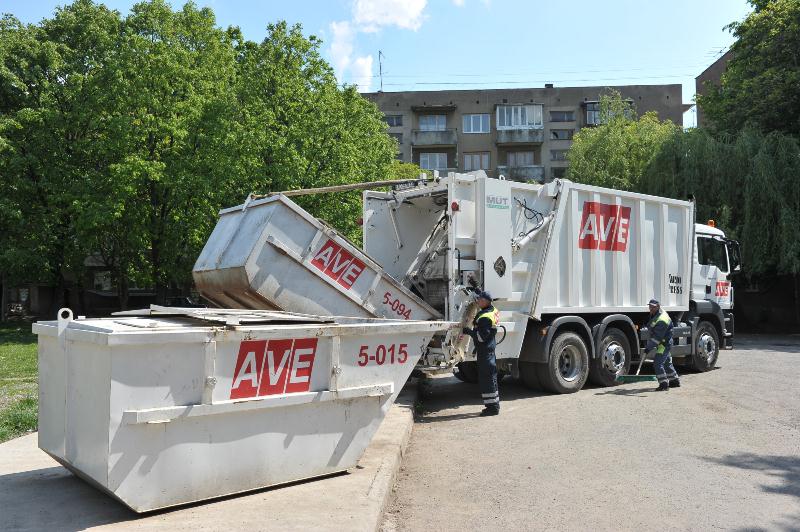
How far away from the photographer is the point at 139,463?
3.95 metres

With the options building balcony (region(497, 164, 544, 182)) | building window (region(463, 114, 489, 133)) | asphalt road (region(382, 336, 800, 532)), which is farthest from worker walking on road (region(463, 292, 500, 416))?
building window (region(463, 114, 489, 133))

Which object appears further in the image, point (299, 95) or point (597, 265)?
point (299, 95)

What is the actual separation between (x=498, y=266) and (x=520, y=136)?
4151cm

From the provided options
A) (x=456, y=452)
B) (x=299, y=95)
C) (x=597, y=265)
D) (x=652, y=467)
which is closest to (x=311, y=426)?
(x=456, y=452)

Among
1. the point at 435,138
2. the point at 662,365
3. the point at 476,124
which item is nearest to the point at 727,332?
the point at 662,365

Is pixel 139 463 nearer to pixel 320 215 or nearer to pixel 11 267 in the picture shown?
pixel 320 215

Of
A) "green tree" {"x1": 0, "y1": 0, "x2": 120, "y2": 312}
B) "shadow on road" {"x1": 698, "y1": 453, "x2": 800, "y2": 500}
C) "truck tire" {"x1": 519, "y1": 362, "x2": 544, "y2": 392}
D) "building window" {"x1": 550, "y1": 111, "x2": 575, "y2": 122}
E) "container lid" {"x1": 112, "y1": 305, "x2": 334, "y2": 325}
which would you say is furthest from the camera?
"building window" {"x1": 550, "y1": 111, "x2": 575, "y2": 122}

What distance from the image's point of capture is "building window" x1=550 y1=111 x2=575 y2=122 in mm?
49094

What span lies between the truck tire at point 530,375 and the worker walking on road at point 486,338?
4.81ft

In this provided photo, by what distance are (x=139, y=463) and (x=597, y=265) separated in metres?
7.39

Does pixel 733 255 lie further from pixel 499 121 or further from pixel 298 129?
pixel 499 121

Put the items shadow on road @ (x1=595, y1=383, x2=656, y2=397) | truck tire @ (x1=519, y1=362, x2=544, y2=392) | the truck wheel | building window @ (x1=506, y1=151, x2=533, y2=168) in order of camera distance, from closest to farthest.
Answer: truck tire @ (x1=519, y1=362, x2=544, y2=392)
shadow on road @ (x1=595, y1=383, x2=656, y2=397)
the truck wheel
building window @ (x1=506, y1=151, x2=533, y2=168)

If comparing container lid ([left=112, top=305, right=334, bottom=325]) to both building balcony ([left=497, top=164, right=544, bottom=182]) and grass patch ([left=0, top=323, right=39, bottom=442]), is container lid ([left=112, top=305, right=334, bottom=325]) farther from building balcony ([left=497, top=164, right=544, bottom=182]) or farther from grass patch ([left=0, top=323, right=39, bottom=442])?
building balcony ([left=497, top=164, right=544, bottom=182])

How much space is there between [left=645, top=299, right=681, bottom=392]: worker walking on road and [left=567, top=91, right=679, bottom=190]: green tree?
18.5 m
